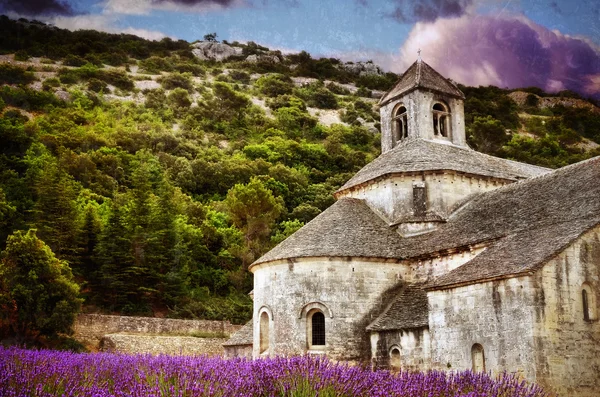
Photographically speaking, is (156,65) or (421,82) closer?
(421,82)

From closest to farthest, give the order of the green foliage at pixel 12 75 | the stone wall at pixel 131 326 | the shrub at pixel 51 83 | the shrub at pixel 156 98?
the stone wall at pixel 131 326 → the green foliage at pixel 12 75 → the shrub at pixel 51 83 → the shrub at pixel 156 98

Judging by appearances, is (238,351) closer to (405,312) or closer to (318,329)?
(318,329)

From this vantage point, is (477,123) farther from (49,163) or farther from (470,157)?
(49,163)

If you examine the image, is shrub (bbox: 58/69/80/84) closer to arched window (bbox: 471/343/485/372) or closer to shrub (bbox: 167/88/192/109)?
shrub (bbox: 167/88/192/109)

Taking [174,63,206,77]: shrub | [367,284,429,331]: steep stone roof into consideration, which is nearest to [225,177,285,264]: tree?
[367,284,429,331]: steep stone roof

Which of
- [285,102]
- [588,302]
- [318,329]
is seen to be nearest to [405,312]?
[318,329]

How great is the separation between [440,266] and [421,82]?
1025 centimetres

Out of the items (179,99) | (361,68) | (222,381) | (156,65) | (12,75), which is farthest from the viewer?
(361,68)

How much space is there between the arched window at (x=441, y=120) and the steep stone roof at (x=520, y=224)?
19.3ft

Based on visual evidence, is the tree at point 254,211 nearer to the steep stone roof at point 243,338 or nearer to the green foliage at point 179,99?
the steep stone roof at point 243,338

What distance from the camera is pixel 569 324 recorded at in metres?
14.2

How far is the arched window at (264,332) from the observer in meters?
21.2

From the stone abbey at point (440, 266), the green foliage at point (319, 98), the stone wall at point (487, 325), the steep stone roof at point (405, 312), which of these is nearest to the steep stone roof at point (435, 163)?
the stone abbey at point (440, 266)

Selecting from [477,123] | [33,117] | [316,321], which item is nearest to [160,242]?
[316,321]
